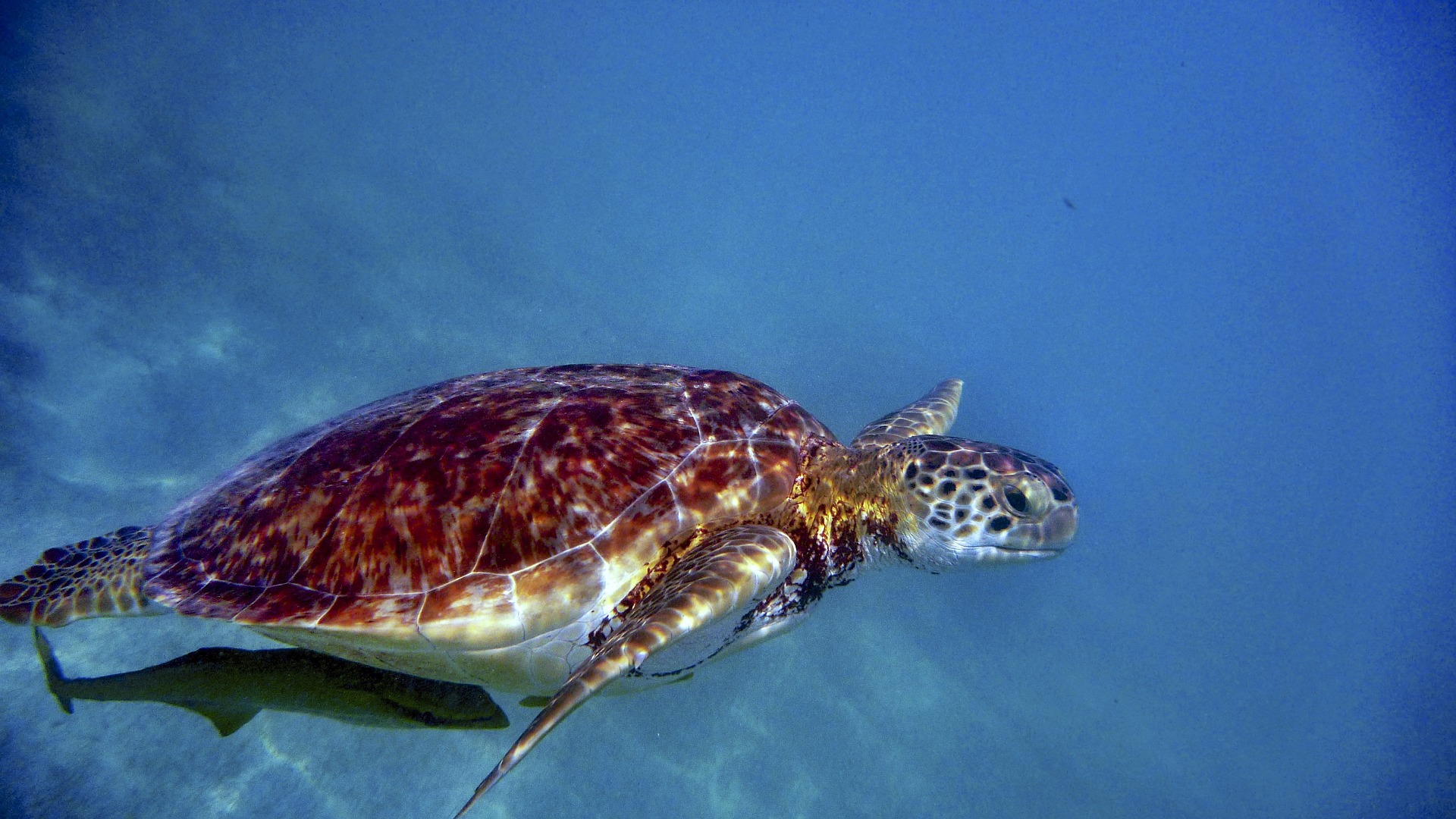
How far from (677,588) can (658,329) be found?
12.9 meters

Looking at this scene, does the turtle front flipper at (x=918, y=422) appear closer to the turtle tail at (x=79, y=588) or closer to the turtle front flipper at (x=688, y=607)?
the turtle front flipper at (x=688, y=607)

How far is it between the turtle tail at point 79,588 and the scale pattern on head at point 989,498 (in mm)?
3945

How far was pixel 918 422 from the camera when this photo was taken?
461 cm

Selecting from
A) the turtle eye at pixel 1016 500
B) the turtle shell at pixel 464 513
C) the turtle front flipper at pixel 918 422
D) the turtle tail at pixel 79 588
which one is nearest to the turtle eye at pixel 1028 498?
the turtle eye at pixel 1016 500

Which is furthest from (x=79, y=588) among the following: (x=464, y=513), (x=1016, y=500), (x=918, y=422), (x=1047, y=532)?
(x=918, y=422)

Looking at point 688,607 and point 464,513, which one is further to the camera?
point 464,513

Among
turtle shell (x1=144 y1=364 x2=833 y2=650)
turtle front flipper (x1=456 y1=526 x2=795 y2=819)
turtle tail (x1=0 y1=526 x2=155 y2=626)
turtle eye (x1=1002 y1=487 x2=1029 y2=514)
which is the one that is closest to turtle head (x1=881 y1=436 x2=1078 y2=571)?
turtle eye (x1=1002 y1=487 x2=1029 y2=514)

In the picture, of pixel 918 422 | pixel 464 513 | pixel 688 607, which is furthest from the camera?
pixel 918 422

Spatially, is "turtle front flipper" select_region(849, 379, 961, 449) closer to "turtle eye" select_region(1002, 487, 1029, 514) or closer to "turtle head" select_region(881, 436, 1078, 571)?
"turtle head" select_region(881, 436, 1078, 571)

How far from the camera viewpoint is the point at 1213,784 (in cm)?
1183

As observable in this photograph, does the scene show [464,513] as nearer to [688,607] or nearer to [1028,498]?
[688,607]

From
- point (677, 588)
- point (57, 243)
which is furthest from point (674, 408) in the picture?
point (57, 243)

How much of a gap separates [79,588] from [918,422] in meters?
5.39

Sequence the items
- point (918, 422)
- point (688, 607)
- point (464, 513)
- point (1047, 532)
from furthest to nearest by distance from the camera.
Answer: point (918, 422) < point (1047, 532) < point (464, 513) < point (688, 607)
